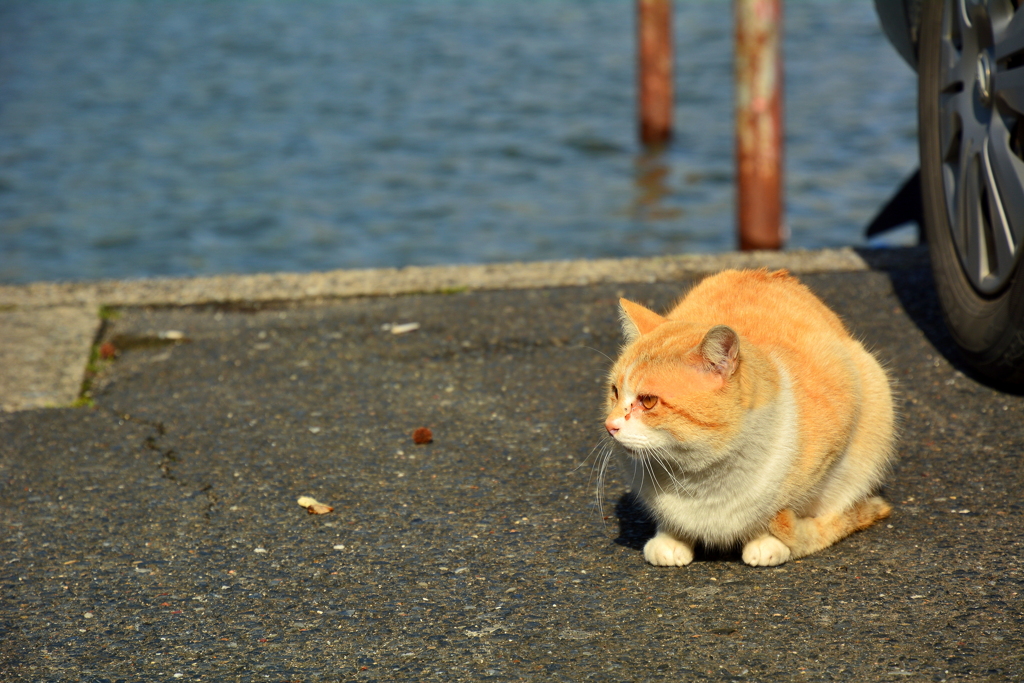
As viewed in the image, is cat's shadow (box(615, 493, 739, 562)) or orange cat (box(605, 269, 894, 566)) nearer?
orange cat (box(605, 269, 894, 566))

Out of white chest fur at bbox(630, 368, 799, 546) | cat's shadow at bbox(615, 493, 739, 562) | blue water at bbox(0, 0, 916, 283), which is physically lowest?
blue water at bbox(0, 0, 916, 283)

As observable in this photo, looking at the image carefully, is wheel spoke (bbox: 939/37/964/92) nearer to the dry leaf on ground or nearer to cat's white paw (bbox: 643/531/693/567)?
cat's white paw (bbox: 643/531/693/567)

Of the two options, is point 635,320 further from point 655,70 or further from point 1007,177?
point 655,70

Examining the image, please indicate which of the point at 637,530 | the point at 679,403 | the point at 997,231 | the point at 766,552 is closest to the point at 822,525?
the point at 766,552

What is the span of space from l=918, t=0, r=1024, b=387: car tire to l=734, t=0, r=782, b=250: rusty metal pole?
4.02m

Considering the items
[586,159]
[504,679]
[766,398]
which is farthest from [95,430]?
[586,159]

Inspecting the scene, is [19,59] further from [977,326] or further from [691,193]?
[977,326]

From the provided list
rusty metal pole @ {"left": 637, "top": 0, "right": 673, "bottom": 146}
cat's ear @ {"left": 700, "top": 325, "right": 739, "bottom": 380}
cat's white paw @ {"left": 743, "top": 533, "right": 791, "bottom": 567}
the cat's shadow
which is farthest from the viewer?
rusty metal pole @ {"left": 637, "top": 0, "right": 673, "bottom": 146}

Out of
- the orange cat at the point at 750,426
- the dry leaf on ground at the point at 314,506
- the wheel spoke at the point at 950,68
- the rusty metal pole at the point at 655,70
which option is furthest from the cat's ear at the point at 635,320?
the rusty metal pole at the point at 655,70

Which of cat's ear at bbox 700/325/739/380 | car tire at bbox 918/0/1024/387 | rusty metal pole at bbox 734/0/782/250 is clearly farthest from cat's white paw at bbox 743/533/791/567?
rusty metal pole at bbox 734/0/782/250

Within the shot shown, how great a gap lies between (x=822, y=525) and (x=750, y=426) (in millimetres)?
460

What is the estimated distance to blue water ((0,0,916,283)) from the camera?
10594 mm

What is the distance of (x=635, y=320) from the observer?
2766 mm

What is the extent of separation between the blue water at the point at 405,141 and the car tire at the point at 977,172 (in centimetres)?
609
